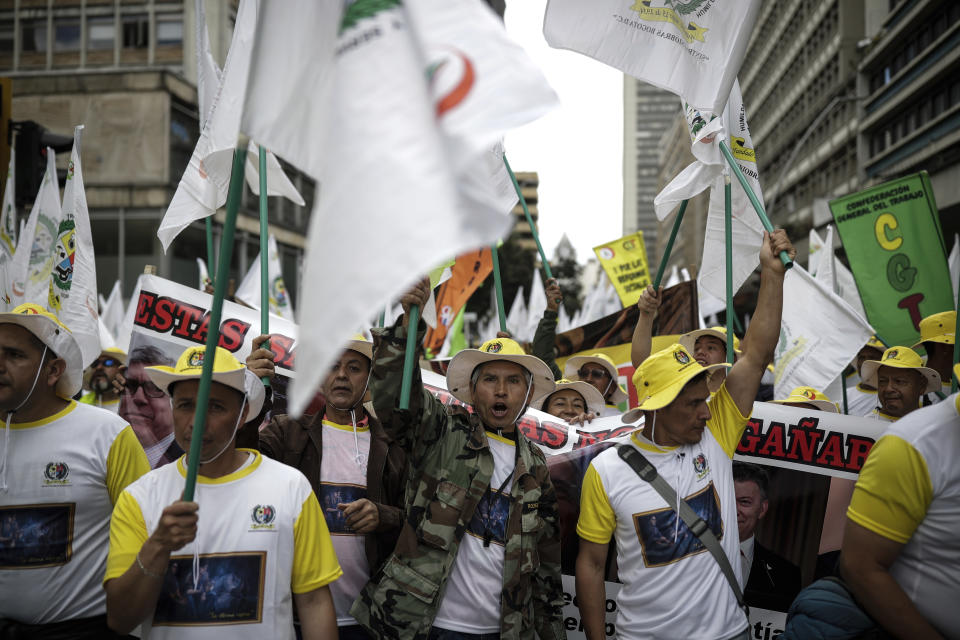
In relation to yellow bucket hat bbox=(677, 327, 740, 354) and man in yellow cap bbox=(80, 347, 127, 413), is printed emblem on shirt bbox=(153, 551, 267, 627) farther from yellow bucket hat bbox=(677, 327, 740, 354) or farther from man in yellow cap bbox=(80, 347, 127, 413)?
man in yellow cap bbox=(80, 347, 127, 413)

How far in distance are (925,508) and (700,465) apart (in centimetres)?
97

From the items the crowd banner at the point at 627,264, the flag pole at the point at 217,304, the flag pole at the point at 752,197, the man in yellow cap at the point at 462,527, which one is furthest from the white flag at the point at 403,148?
the crowd banner at the point at 627,264

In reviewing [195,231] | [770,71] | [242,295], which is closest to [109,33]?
[195,231]

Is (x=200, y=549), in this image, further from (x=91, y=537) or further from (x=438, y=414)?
(x=438, y=414)

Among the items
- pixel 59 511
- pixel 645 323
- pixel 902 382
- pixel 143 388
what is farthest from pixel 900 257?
pixel 59 511

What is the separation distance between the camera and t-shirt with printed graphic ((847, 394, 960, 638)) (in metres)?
2.59

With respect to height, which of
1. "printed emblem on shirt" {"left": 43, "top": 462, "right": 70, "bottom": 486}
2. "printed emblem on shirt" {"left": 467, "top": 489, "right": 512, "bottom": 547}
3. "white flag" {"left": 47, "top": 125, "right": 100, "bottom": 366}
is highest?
"white flag" {"left": 47, "top": 125, "right": 100, "bottom": 366}

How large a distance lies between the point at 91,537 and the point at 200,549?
0.79 meters

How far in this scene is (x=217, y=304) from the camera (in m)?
2.25

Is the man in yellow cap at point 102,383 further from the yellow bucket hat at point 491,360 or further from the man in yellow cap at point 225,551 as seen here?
the man in yellow cap at point 225,551

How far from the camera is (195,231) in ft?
103

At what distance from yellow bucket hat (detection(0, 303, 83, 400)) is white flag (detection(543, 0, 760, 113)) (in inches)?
103

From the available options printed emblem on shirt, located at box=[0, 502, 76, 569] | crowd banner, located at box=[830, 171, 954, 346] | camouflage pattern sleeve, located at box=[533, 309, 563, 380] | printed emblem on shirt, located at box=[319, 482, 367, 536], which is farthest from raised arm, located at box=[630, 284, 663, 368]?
printed emblem on shirt, located at box=[0, 502, 76, 569]

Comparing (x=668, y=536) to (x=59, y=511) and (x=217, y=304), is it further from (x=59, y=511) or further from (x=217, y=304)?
(x=59, y=511)
